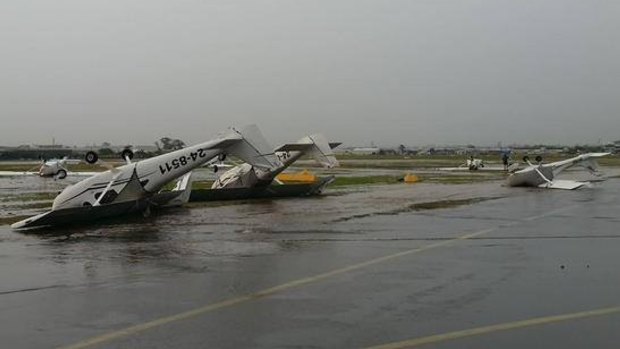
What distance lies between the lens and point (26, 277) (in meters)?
11.5

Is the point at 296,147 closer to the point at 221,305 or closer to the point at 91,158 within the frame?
the point at 91,158

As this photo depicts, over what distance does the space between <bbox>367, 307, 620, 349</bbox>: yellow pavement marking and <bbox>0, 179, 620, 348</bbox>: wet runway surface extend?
0.03 metres

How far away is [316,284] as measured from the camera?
34.7 feet

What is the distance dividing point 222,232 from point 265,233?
4.07 ft

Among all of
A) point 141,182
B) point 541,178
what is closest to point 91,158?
point 141,182

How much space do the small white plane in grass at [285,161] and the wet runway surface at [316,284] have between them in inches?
381

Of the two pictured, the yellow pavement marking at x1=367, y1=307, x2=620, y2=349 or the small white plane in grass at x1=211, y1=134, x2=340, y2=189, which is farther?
the small white plane in grass at x1=211, y1=134, x2=340, y2=189

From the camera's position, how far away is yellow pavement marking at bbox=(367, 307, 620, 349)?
719 centimetres

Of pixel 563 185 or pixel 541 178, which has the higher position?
pixel 541 178

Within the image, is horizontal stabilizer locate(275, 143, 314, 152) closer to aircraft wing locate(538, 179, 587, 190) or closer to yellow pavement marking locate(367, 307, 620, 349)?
aircraft wing locate(538, 179, 587, 190)

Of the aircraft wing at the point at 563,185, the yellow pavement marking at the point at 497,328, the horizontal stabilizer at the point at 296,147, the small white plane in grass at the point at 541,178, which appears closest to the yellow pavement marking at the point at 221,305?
the yellow pavement marking at the point at 497,328

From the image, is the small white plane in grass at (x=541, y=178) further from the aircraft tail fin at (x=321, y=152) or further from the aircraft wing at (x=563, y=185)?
the aircraft tail fin at (x=321, y=152)

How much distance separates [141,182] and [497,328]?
17141 mm

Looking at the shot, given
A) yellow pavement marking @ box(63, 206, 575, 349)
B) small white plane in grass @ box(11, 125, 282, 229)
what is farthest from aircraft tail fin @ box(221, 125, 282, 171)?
yellow pavement marking @ box(63, 206, 575, 349)
